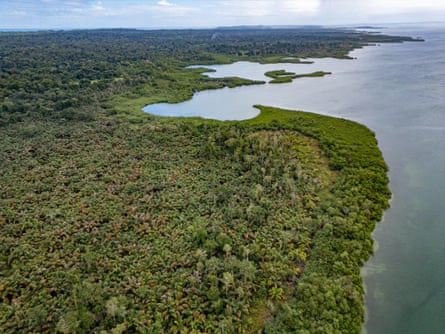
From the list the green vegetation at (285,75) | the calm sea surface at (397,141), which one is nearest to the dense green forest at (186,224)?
the calm sea surface at (397,141)

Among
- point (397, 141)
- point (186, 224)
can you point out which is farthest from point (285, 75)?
point (186, 224)

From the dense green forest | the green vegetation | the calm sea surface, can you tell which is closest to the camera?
the dense green forest

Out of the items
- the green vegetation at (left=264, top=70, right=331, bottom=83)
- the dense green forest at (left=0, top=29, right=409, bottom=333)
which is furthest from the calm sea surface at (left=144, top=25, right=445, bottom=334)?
the green vegetation at (left=264, top=70, right=331, bottom=83)

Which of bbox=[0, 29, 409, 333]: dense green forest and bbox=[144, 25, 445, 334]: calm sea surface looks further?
bbox=[144, 25, 445, 334]: calm sea surface

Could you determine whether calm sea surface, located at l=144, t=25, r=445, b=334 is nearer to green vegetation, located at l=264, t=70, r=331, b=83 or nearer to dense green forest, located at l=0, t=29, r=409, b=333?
dense green forest, located at l=0, t=29, r=409, b=333

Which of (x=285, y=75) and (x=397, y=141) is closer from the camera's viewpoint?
(x=397, y=141)

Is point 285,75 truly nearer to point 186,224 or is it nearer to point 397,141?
point 397,141
